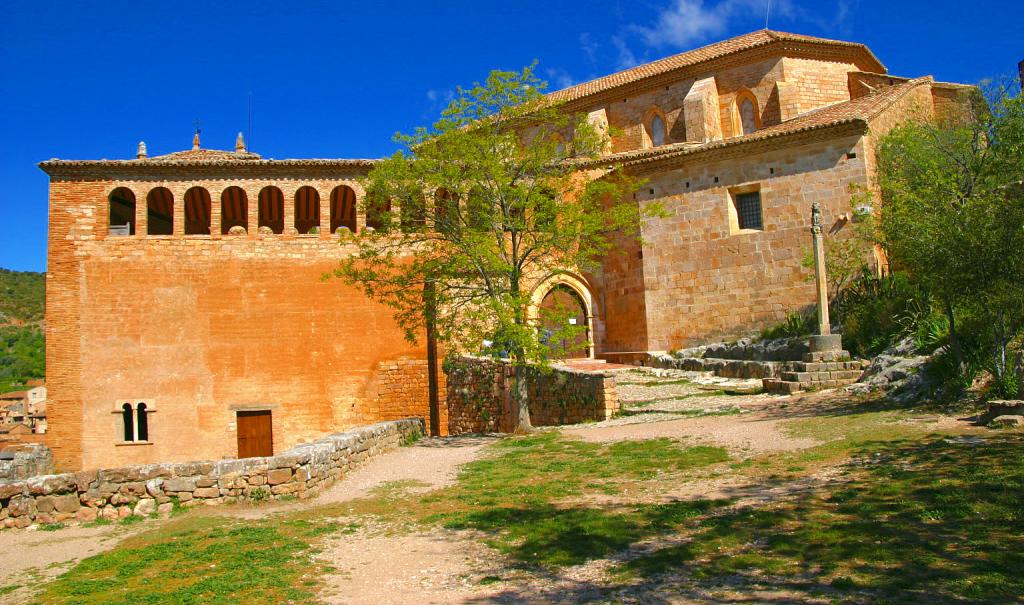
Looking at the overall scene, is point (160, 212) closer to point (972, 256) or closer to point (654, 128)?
point (654, 128)

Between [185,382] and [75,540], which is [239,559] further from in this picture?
[185,382]

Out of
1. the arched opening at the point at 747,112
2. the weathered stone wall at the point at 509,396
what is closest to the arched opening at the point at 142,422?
the weathered stone wall at the point at 509,396

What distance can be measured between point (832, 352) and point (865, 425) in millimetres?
6031

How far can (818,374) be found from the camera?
47.8 ft

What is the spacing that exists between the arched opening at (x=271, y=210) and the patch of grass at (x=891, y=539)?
20.7 meters

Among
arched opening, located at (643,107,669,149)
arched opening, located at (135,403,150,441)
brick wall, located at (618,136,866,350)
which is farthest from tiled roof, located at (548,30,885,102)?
arched opening, located at (135,403,150,441)

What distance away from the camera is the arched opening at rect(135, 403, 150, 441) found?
20.6 m

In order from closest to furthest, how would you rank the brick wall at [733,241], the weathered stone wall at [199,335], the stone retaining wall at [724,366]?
1. the stone retaining wall at [724,366]
2. the brick wall at [733,241]
3. the weathered stone wall at [199,335]

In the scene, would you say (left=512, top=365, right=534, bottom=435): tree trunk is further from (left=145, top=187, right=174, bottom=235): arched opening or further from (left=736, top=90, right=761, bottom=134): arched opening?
(left=736, top=90, right=761, bottom=134): arched opening

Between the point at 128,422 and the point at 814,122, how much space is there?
20.2m

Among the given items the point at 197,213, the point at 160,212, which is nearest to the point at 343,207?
the point at 197,213

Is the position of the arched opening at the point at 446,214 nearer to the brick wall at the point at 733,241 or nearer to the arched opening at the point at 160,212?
the brick wall at the point at 733,241

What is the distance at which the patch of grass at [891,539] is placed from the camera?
14.7 feet

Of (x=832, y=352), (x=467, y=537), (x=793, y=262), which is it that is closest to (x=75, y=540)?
(x=467, y=537)
